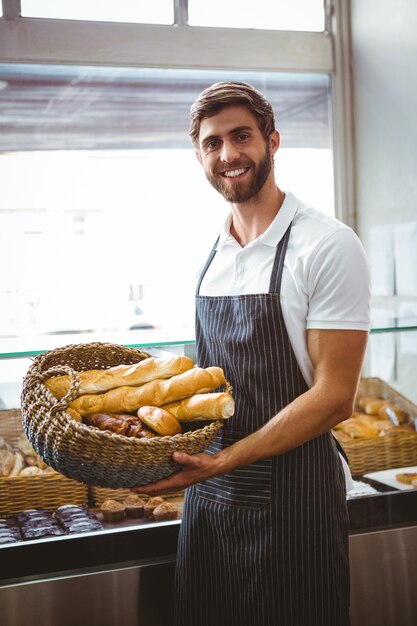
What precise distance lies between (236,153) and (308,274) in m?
0.37

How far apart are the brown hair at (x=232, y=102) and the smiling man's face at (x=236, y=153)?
13 mm

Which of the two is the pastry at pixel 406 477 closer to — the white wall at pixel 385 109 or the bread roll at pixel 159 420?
the bread roll at pixel 159 420

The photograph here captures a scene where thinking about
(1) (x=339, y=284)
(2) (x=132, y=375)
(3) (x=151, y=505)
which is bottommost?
(3) (x=151, y=505)

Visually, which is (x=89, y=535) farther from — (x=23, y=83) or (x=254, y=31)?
(x=254, y=31)

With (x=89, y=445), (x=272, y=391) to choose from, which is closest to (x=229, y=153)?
(x=272, y=391)

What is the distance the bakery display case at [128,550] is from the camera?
201 cm

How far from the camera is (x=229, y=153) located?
1784 mm

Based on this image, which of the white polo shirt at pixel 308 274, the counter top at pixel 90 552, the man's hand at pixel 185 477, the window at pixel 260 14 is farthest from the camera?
the window at pixel 260 14

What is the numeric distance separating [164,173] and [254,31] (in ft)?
2.93

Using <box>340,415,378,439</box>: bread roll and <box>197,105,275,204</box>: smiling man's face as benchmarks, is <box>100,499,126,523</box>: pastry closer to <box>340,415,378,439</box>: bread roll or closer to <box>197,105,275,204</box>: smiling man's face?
<box>340,415,378,439</box>: bread roll

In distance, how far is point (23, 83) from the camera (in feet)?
11.7

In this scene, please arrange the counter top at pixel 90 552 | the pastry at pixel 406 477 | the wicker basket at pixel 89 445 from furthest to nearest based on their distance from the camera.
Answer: the pastry at pixel 406 477 → the counter top at pixel 90 552 → the wicker basket at pixel 89 445

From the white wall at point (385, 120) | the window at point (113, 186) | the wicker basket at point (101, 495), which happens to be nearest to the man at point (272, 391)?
the wicker basket at point (101, 495)

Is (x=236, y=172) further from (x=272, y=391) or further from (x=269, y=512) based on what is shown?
(x=269, y=512)
